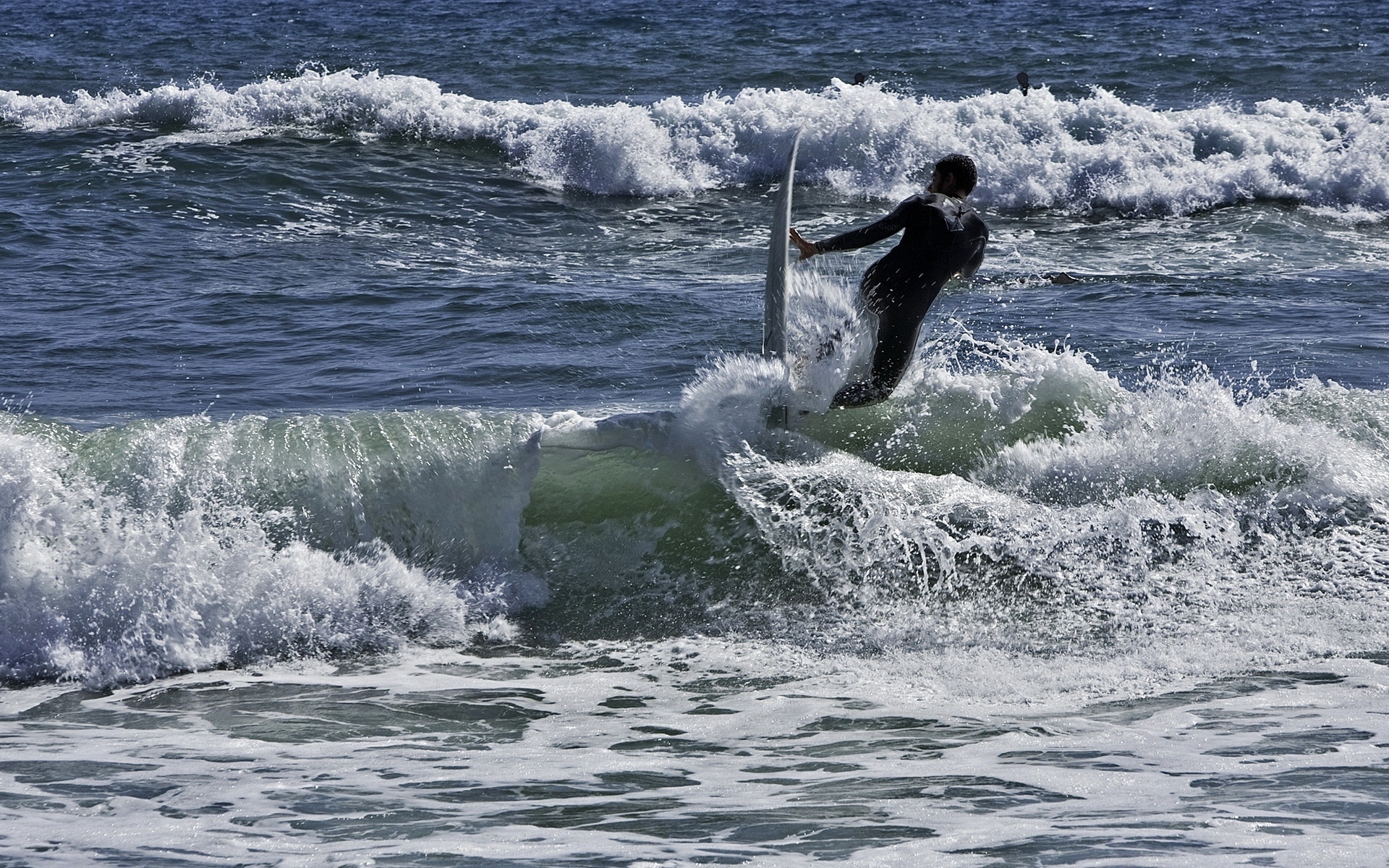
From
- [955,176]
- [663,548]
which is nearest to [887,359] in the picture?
[955,176]

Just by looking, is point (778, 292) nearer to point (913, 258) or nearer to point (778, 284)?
point (778, 284)

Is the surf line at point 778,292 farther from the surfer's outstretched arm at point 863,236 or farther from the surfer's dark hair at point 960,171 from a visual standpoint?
the surfer's dark hair at point 960,171

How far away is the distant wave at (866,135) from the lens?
47.5ft

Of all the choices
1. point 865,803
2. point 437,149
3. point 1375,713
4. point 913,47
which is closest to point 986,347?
point 1375,713

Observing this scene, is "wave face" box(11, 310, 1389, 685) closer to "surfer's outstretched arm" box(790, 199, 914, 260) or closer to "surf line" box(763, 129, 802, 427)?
"surf line" box(763, 129, 802, 427)

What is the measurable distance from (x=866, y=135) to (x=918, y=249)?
1003cm

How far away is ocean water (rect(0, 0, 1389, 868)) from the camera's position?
392cm

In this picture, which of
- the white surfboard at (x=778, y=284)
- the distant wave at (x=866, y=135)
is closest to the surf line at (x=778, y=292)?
the white surfboard at (x=778, y=284)

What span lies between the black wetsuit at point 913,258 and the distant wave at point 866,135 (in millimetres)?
8429

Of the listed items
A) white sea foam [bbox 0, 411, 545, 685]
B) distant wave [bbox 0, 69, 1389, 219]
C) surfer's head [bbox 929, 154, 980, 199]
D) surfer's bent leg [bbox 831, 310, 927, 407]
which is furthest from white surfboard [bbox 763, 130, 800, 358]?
distant wave [bbox 0, 69, 1389, 219]

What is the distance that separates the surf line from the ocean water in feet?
0.33

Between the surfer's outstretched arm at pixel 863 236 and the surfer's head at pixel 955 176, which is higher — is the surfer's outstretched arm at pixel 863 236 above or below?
below

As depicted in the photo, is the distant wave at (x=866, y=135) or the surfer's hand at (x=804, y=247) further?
the distant wave at (x=866, y=135)

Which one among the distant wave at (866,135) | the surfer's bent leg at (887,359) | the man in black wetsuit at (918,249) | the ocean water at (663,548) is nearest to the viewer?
the ocean water at (663,548)
